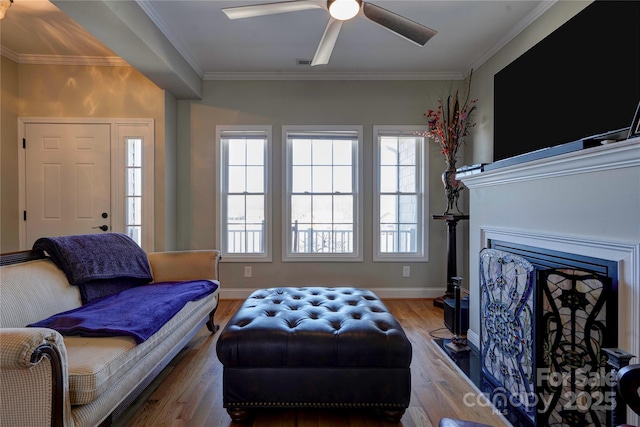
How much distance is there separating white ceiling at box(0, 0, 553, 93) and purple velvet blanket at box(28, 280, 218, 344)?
198cm

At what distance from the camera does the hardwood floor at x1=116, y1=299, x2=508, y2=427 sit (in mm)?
1521

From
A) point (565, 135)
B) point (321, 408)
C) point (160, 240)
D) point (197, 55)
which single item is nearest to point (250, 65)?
point (197, 55)

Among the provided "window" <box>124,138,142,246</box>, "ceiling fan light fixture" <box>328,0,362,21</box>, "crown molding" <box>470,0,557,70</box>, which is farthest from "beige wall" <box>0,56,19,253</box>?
"crown molding" <box>470,0,557,70</box>

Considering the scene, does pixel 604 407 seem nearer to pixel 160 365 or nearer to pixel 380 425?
pixel 380 425

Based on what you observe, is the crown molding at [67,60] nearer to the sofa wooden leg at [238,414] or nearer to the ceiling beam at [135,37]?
the ceiling beam at [135,37]

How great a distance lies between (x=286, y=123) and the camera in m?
3.66

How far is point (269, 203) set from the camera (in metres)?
3.68

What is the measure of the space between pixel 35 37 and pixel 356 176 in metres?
3.59

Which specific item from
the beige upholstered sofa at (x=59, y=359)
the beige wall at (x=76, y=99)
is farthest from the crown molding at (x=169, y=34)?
the beige upholstered sofa at (x=59, y=359)

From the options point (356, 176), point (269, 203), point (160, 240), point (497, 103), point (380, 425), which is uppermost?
point (497, 103)

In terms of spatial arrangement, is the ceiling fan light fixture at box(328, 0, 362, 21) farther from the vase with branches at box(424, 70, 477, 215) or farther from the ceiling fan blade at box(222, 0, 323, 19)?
the vase with branches at box(424, 70, 477, 215)

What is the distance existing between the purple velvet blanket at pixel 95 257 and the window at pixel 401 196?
2.60 meters

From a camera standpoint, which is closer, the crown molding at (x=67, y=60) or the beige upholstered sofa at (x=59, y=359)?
the beige upholstered sofa at (x=59, y=359)

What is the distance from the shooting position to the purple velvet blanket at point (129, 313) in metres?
1.43
